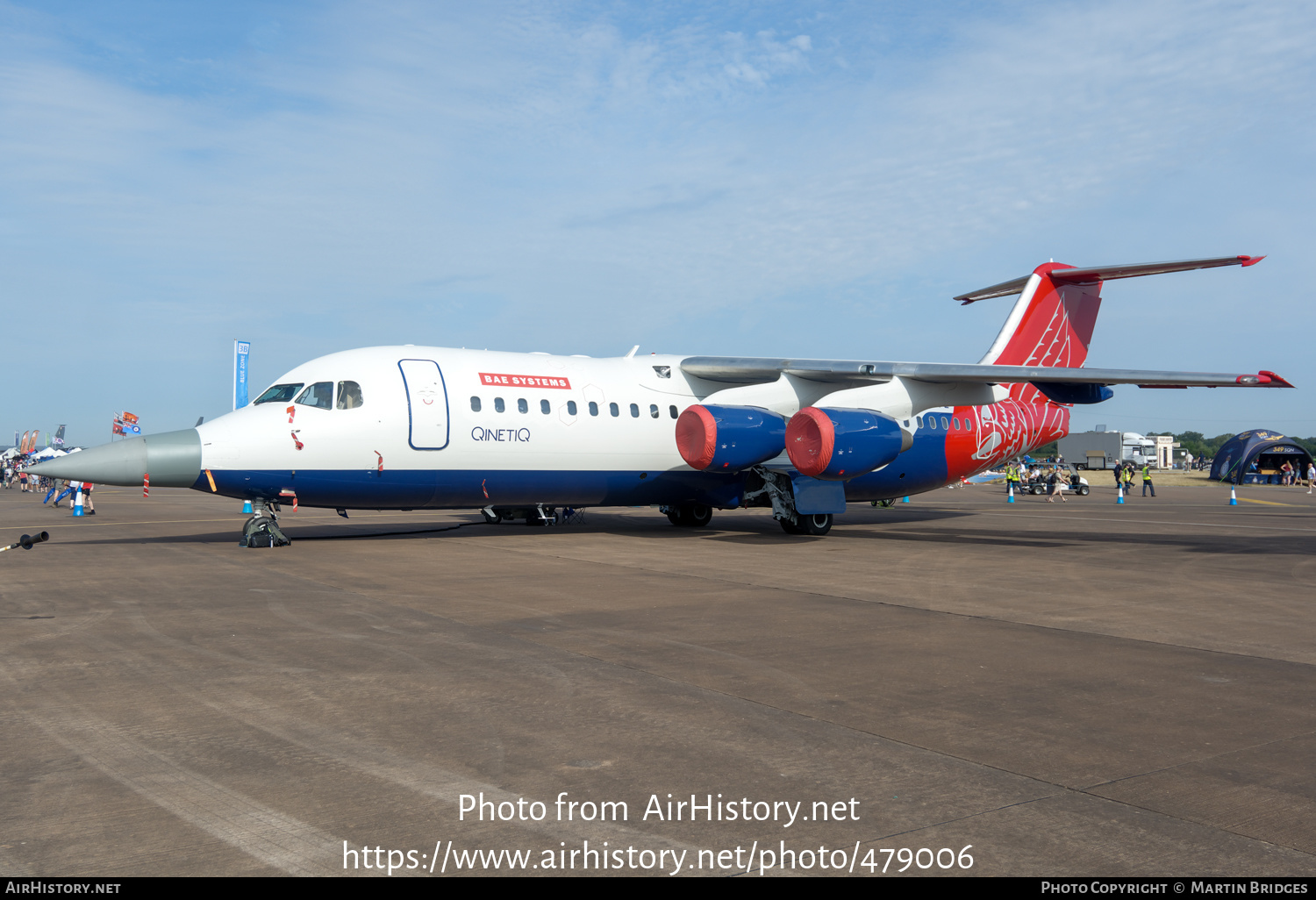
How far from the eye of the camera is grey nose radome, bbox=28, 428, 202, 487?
1353cm

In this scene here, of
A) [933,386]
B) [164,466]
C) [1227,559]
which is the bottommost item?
[1227,559]

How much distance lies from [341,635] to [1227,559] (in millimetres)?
13080

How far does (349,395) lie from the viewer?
15.5m

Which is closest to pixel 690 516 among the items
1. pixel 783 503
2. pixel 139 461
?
pixel 783 503

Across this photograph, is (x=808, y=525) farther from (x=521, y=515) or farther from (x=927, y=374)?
(x=521, y=515)

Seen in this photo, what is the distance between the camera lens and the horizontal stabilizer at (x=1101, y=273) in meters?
16.2

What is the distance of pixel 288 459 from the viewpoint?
1484cm

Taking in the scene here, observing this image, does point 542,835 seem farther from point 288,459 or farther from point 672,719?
point 288,459

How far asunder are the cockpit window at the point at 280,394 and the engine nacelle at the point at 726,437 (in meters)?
6.49

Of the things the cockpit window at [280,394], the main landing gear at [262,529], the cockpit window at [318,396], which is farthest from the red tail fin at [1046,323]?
the main landing gear at [262,529]

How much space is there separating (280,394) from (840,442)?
9380 millimetres

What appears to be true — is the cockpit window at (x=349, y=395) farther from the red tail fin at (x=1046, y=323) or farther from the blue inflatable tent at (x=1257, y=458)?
the blue inflatable tent at (x=1257, y=458)
